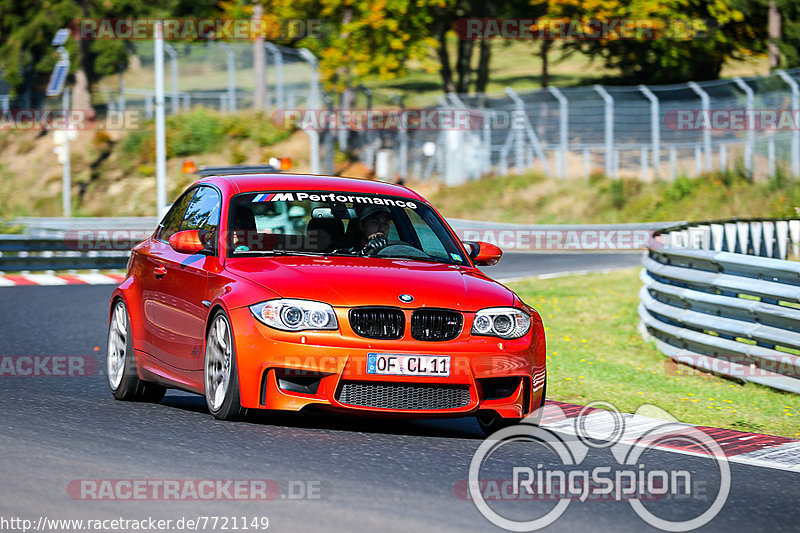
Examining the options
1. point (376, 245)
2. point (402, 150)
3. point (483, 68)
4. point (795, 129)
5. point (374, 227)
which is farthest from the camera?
point (483, 68)

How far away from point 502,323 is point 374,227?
57.5 inches

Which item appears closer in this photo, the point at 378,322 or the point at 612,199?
the point at 378,322

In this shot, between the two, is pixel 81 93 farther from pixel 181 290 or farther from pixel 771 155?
pixel 181 290

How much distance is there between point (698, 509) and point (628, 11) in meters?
43.2

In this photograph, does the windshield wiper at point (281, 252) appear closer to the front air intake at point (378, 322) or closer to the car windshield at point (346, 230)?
the car windshield at point (346, 230)

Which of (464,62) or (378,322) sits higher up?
(378,322)

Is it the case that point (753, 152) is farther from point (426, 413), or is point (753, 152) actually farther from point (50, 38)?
point (50, 38)

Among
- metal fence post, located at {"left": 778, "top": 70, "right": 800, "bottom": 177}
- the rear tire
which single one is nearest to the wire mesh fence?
metal fence post, located at {"left": 778, "top": 70, "right": 800, "bottom": 177}

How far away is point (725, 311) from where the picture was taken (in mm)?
11953

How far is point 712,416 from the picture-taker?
32.7 ft

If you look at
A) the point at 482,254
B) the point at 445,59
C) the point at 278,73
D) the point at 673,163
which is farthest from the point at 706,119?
the point at 482,254

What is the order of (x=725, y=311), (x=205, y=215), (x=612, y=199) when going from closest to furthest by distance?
(x=205, y=215)
(x=725, y=311)
(x=612, y=199)

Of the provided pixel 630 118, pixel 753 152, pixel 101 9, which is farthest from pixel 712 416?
pixel 101 9

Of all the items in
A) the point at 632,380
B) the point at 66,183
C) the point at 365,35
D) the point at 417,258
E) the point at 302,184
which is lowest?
the point at 66,183
